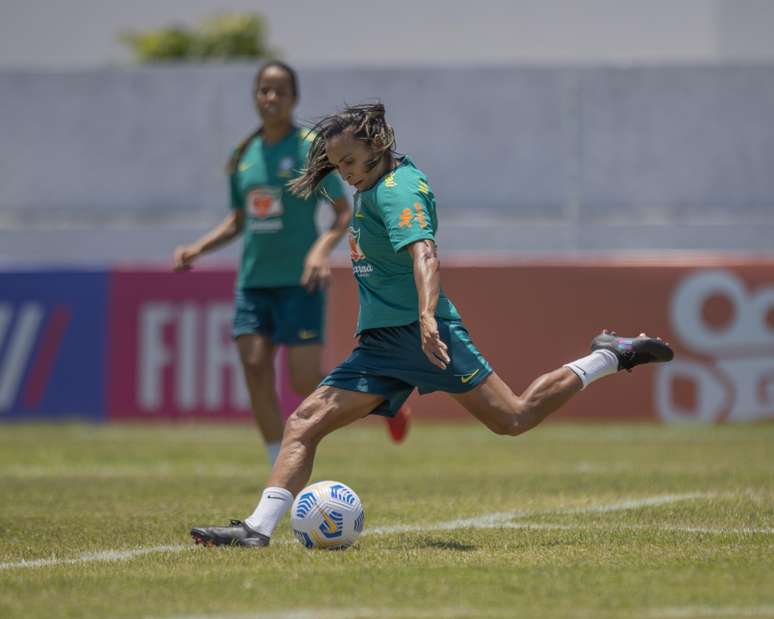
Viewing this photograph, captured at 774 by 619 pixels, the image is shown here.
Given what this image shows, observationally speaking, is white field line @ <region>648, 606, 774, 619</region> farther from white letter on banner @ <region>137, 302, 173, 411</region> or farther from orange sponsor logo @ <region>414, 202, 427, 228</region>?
white letter on banner @ <region>137, 302, 173, 411</region>

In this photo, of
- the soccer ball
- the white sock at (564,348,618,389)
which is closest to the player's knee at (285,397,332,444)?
the soccer ball

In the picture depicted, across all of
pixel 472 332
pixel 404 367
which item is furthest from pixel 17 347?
pixel 404 367

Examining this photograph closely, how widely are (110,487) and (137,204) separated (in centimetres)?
1727

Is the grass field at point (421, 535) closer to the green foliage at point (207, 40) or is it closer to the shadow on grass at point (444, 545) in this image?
the shadow on grass at point (444, 545)

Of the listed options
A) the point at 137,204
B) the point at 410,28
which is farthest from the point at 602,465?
the point at 410,28

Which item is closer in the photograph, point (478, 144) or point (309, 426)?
point (309, 426)

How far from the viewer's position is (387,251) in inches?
289

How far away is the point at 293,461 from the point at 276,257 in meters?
2.99

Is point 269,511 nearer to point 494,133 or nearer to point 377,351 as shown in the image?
point 377,351

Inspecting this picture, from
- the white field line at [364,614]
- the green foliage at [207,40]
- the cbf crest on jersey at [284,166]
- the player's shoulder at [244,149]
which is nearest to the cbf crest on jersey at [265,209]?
the cbf crest on jersey at [284,166]

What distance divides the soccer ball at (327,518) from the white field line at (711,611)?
6.52 ft

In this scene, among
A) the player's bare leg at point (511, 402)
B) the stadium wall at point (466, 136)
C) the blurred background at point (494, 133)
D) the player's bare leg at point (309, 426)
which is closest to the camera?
the player's bare leg at point (309, 426)

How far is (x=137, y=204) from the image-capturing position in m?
27.5

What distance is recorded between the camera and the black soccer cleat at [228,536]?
7105 mm
